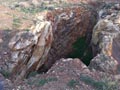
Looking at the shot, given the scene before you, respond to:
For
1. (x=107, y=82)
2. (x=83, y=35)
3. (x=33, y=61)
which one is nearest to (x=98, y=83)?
(x=107, y=82)

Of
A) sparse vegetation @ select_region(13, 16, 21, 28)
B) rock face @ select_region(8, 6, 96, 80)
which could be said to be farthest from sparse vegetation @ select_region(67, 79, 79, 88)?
sparse vegetation @ select_region(13, 16, 21, 28)

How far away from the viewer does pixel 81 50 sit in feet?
69.4

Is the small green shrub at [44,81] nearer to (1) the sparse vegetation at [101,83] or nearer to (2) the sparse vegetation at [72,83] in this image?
(2) the sparse vegetation at [72,83]

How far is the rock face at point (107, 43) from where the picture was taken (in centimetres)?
1551

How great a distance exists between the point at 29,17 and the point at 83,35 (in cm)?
393

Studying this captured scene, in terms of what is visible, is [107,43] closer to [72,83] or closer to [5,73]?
[5,73]

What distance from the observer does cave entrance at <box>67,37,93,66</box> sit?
20.3m

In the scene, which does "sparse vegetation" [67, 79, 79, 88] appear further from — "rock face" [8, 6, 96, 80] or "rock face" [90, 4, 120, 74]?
"rock face" [8, 6, 96, 80]

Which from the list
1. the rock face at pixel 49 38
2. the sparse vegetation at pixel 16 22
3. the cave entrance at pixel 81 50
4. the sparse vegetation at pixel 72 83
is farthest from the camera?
the cave entrance at pixel 81 50

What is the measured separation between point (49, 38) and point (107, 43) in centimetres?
294

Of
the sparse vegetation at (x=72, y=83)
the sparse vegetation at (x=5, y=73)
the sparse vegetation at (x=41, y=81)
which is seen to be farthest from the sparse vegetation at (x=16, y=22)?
the sparse vegetation at (x=72, y=83)

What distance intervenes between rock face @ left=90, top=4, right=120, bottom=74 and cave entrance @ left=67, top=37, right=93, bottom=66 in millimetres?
1565

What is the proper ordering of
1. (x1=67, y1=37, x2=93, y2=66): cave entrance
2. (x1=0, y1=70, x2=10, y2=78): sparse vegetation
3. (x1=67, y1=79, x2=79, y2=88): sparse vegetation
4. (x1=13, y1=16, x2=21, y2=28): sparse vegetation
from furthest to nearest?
(x1=67, y1=37, x2=93, y2=66): cave entrance
(x1=13, y1=16, x2=21, y2=28): sparse vegetation
(x1=0, y1=70, x2=10, y2=78): sparse vegetation
(x1=67, y1=79, x2=79, y2=88): sparse vegetation

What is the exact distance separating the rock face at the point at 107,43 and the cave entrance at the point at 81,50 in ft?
5.13
